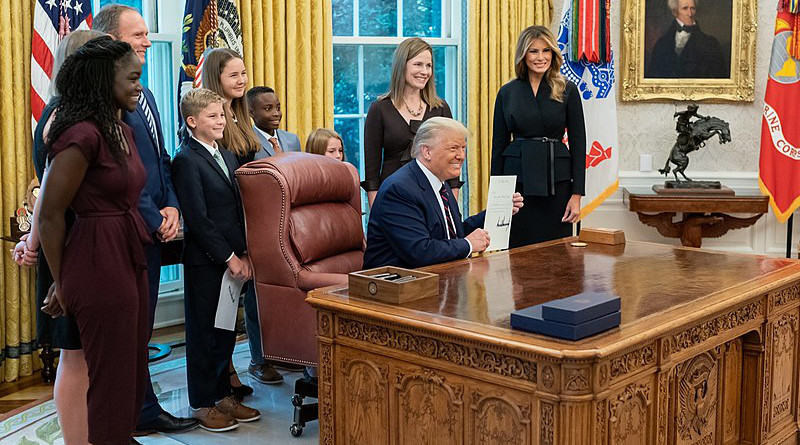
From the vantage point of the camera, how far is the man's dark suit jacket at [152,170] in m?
3.43

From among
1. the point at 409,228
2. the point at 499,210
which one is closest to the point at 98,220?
the point at 409,228

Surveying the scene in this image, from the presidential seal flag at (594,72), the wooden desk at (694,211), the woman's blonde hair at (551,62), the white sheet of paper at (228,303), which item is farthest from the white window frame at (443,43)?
the white sheet of paper at (228,303)

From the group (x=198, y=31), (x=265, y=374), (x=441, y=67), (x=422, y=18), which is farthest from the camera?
(x=441, y=67)

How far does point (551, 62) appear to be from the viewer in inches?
185

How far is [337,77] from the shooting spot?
613 cm

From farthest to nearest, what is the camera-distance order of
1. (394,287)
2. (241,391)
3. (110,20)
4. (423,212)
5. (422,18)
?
(422,18) < (241,391) < (423,212) < (110,20) < (394,287)

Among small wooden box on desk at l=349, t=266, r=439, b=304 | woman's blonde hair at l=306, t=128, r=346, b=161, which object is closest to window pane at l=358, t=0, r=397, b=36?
woman's blonde hair at l=306, t=128, r=346, b=161

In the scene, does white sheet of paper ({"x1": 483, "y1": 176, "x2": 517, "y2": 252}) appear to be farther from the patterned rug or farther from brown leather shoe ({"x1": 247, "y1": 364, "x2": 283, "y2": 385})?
brown leather shoe ({"x1": 247, "y1": 364, "x2": 283, "y2": 385})

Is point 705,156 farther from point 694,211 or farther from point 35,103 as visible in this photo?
point 35,103

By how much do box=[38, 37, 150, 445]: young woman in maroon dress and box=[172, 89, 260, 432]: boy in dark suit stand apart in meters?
0.77

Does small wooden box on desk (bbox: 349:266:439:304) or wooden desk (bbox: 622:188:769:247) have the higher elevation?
small wooden box on desk (bbox: 349:266:439:304)

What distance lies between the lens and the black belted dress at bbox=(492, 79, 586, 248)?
4.70 metres

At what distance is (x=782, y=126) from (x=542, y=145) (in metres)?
2.45

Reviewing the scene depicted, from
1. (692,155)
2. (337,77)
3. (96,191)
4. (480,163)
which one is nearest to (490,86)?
(480,163)
